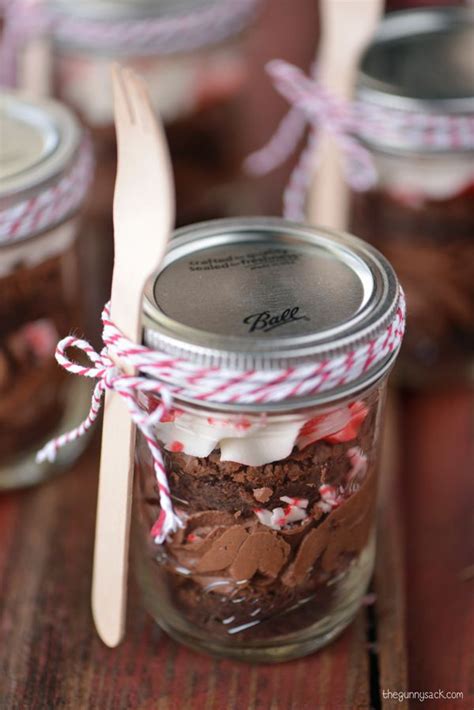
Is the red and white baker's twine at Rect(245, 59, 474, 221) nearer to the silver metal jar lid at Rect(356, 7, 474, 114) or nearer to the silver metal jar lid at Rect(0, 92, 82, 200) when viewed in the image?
the silver metal jar lid at Rect(356, 7, 474, 114)

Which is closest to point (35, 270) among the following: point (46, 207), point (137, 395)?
point (46, 207)

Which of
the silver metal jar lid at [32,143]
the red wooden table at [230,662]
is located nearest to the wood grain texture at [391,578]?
the red wooden table at [230,662]

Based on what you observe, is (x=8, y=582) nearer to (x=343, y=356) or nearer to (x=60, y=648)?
(x=60, y=648)

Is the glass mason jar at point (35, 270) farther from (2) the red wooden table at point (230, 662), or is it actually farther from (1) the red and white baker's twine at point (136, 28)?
(1) the red and white baker's twine at point (136, 28)

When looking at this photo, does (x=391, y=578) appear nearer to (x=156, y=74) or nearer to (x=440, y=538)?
(x=440, y=538)

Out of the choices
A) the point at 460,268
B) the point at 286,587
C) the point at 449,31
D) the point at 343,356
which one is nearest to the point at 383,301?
the point at 343,356

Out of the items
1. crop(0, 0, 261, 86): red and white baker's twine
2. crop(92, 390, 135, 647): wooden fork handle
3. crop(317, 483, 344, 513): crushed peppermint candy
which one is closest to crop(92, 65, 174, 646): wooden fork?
crop(92, 390, 135, 647): wooden fork handle
